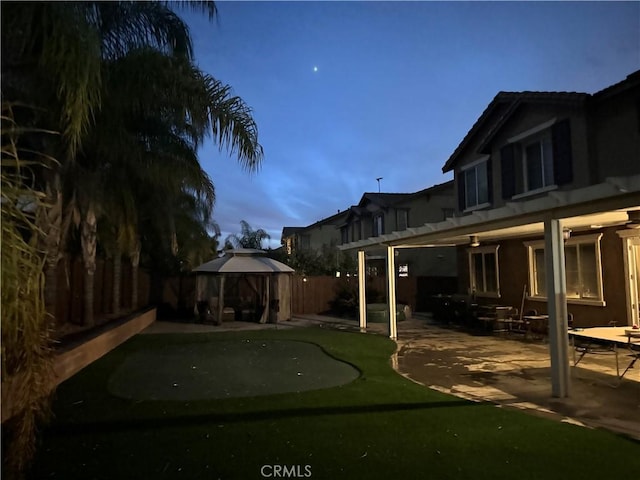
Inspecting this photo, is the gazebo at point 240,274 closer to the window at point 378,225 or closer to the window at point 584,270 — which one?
the window at point 584,270

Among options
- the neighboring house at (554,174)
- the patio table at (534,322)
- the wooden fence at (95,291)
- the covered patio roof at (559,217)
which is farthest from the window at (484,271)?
the wooden fence at (95,291)

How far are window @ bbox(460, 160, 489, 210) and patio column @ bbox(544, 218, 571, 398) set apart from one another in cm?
895

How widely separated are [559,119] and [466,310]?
23.0 ft

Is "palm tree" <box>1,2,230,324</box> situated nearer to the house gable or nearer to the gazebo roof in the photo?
the gazebo roof

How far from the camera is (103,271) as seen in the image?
15789mm

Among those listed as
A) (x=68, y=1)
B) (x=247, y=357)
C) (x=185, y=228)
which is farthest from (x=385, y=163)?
(x=68, y=1)

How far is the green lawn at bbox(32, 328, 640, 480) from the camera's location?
4207 millimetres

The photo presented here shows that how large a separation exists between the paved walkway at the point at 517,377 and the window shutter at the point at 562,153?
173 inches

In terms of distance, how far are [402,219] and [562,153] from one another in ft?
47.9

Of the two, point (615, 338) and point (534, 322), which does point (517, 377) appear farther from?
point (534, 322)

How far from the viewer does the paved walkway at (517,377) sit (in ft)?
19.9

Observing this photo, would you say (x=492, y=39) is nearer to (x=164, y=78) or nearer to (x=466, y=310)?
(x=164, y=78)

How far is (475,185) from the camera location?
53.7 feet

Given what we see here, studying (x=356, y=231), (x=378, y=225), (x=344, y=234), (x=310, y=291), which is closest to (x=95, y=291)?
(x=310, y=291)
